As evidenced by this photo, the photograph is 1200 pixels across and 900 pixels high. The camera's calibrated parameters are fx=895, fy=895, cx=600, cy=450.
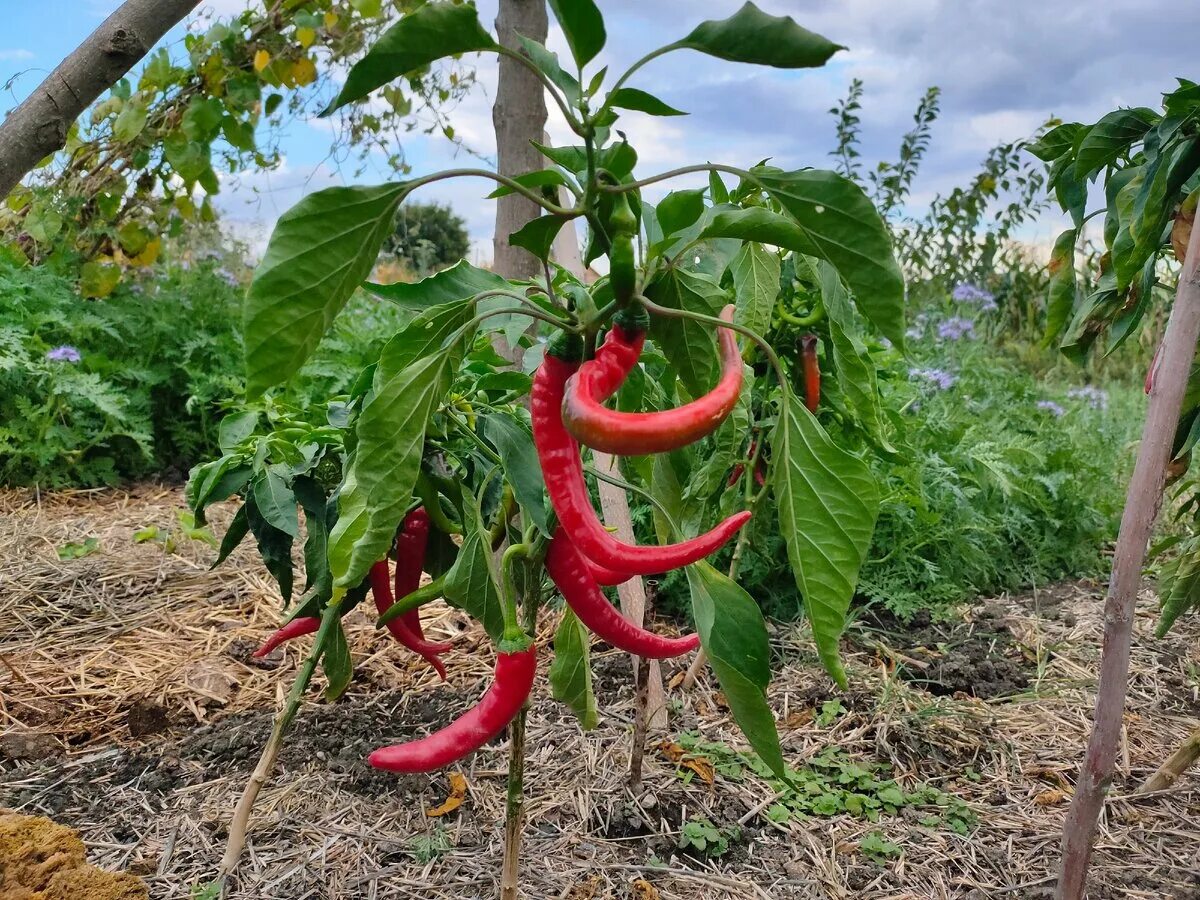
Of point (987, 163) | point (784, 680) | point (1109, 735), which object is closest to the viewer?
point (1109, 735)

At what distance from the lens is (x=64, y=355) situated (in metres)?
3.65

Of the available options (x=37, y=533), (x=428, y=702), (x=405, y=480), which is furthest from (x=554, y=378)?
(x=37, y=533)

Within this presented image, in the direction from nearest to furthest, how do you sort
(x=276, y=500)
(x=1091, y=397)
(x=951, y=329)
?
(x=276, y=500)
(x=951, y=329)
(x=1091, y=397)

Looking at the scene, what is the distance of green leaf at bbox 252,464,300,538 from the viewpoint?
1437 millimetres

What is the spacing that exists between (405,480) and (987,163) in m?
7.17

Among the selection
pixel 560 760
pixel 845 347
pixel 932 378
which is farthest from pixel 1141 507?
pixel 932 378

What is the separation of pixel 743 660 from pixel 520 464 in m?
0.37

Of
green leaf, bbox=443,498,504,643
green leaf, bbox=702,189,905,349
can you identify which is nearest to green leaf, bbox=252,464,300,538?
green leaf, bbox=443,498,504,643

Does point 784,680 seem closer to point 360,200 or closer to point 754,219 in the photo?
point 754,219

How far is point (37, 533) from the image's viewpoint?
10.8ft

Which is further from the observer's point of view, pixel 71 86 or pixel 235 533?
pixel 235 533

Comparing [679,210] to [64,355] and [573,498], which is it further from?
[64,355]

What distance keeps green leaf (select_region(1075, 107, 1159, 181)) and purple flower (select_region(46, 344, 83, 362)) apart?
3.67 meters

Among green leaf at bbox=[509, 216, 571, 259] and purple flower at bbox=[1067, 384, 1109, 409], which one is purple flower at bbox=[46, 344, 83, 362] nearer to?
green leaf at bbox=[509, 216, 571, 259]
